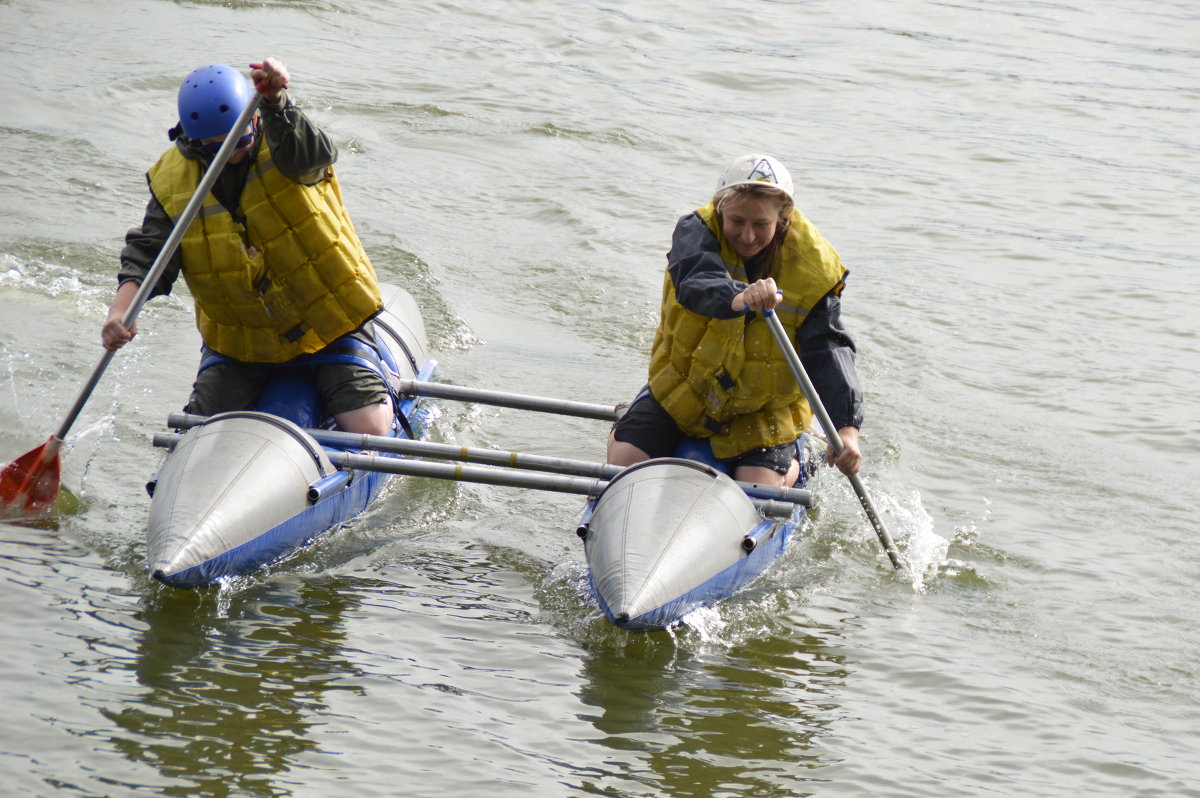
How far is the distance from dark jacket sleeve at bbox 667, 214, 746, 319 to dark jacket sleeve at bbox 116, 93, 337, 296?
4.42 feet

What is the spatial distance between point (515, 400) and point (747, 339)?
141 centimetres

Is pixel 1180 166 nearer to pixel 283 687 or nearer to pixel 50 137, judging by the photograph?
pixel 50 137

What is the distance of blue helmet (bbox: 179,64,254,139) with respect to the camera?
16.0 ft

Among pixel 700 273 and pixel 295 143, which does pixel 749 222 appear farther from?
pixel 295 143

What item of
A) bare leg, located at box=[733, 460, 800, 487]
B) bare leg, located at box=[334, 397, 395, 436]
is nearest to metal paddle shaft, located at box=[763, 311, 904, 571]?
bare leg, located at box=[733, 460, 800, 487]

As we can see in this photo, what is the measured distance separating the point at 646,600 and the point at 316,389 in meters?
1.81

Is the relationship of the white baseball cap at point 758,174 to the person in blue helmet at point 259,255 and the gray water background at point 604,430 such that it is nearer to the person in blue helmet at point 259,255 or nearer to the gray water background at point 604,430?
the person in blue helmet at point 259,255

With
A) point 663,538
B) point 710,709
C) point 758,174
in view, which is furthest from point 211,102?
point 710,709

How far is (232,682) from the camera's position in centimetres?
422

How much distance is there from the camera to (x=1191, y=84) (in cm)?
1548

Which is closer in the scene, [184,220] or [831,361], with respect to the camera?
[184,220]

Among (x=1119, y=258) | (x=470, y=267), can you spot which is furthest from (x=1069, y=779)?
(x=1119, y=258)

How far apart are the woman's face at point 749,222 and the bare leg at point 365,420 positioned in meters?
1.58

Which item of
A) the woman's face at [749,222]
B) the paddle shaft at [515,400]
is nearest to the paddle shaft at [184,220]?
the paddle shaft at [515,400]
